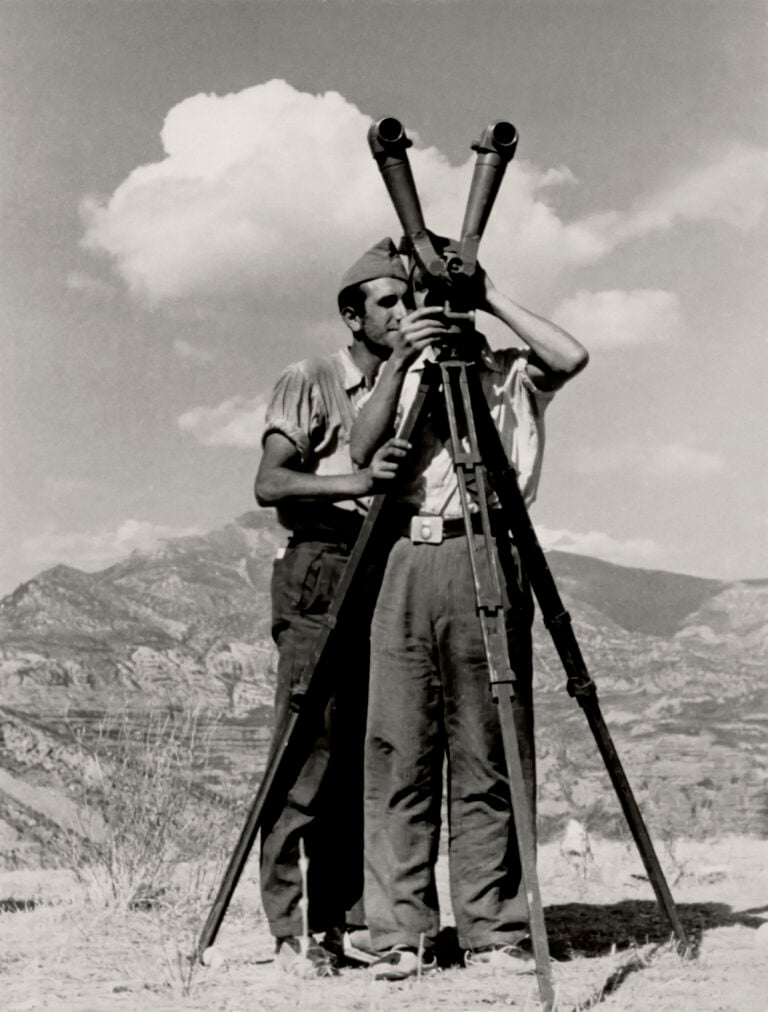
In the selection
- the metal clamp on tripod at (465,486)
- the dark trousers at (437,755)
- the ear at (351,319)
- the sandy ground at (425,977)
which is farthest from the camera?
the ear at (351,319)

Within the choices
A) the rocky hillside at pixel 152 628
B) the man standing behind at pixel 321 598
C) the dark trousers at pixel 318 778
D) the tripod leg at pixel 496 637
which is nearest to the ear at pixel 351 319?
the man standing behind at pixel 321 598

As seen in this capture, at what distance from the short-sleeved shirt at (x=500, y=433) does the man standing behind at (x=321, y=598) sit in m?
0.32

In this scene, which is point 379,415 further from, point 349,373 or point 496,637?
point 496,637

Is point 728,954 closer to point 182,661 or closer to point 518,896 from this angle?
point 518,896

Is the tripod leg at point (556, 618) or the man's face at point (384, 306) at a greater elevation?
the man's face at point (384, 306)

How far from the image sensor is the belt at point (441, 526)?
4227 millimetres

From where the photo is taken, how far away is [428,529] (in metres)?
4.25

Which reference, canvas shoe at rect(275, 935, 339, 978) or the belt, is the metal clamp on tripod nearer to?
the belt

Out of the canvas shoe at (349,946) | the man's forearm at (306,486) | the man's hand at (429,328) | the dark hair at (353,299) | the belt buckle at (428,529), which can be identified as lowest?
the canvas shoe at (349,946)

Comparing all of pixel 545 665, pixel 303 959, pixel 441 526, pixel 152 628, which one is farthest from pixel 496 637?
pixel 152 628

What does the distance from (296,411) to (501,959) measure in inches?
82.7

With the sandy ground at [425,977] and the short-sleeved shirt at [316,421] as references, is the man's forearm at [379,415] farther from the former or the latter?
the sandy ground at [425,977]

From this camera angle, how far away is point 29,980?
4250mm

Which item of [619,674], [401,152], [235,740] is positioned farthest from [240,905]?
[619,674]
